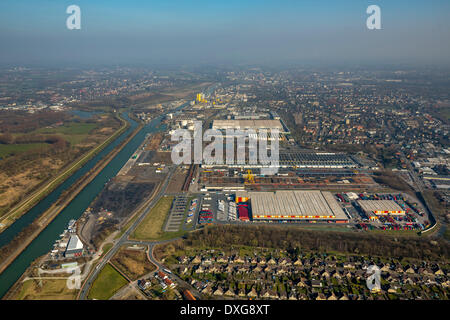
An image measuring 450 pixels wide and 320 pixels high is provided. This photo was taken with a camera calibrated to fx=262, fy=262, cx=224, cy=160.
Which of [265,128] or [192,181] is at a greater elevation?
[265,128]

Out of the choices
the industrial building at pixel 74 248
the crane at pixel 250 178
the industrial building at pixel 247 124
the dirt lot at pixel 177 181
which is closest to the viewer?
the industrial building at pixel 74 248

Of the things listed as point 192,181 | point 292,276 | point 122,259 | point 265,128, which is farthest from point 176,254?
point 265,128

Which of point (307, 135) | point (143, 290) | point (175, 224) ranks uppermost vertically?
point (307, 135)

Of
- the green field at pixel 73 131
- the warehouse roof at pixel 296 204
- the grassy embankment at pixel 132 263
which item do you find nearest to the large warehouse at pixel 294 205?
Result: the warehouse roof at pixel 296 204

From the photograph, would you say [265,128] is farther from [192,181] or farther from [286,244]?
[286,244]

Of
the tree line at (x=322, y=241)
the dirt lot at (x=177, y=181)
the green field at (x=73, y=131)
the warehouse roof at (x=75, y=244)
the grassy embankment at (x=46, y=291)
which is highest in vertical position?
the green field at (x=73, y=131)

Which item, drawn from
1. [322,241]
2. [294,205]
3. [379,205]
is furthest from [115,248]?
[379,205]

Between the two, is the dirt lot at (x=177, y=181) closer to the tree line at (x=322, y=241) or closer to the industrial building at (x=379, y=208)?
the tree line at (x=322, y=241)
